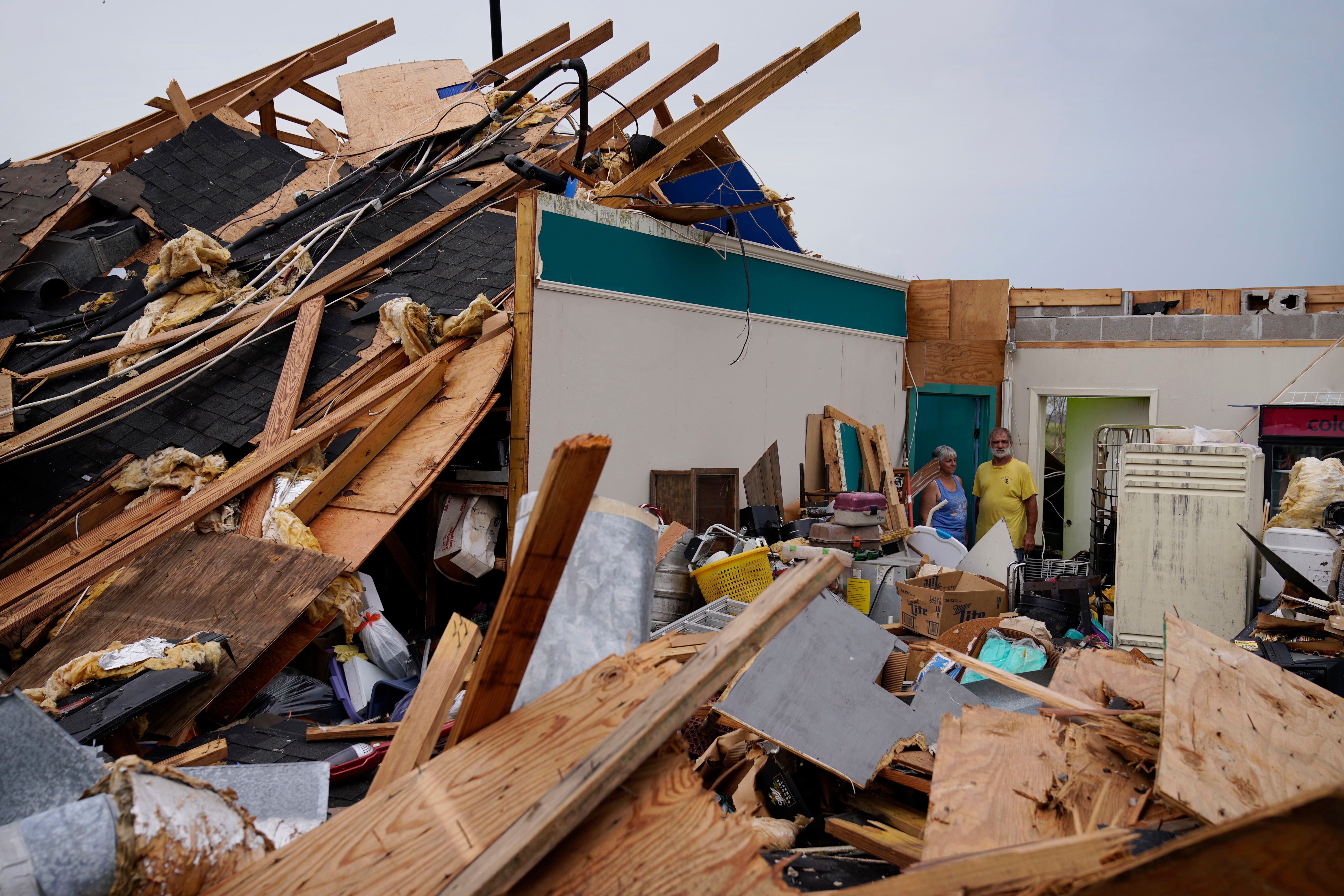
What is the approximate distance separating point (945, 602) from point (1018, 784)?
386cm

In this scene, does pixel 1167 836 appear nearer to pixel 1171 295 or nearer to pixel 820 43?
pixel 820 43

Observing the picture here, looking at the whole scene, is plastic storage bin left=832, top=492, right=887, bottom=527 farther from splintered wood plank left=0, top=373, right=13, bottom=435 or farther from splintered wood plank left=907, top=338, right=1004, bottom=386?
splintered wood plank left=0, top=373, right=13, bottom=435

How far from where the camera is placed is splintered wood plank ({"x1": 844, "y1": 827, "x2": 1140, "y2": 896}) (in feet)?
5.19

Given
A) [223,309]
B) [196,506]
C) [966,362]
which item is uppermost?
[966,362]

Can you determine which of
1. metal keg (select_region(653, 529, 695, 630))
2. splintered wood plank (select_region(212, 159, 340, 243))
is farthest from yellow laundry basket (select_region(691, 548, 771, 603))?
splintered wood plank (select_region(212, 159, 340, 243))

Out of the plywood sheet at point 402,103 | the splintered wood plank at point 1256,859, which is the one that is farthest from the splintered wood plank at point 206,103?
the splintered wood plank at point 1256,859

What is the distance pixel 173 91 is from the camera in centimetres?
928

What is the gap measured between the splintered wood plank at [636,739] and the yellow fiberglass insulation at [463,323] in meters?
4.97

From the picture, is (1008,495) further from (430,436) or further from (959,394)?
(430,436)

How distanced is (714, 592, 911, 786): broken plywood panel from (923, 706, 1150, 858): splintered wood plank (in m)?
0.59

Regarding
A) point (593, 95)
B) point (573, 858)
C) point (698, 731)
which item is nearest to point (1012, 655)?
point (698, 731)

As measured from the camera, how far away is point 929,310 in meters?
12.0

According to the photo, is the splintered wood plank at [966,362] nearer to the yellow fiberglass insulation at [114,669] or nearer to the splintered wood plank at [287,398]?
the splintered wood plank at [287,398]

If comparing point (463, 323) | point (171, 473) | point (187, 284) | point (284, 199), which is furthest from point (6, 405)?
point (284, 199)
